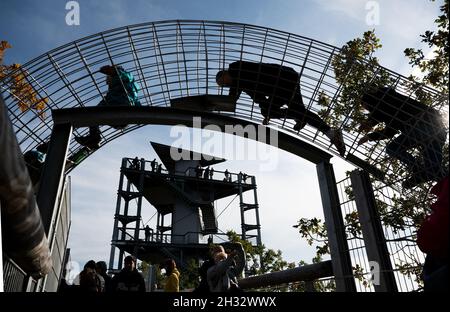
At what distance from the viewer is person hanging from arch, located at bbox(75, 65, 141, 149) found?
883cm

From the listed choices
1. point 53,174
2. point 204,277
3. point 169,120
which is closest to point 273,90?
point 169,120

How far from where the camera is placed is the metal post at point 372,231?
24.4 ft

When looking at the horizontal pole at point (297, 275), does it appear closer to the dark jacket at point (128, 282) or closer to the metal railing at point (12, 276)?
the dark jacket at point (128, 282)

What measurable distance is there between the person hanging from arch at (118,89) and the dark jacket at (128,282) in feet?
16.5

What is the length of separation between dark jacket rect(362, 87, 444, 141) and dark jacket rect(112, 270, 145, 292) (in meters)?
7.23

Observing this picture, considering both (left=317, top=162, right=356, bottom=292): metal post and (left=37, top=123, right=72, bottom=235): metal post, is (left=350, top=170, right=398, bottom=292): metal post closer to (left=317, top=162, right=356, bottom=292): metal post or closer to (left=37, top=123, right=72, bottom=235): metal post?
(left=317, top=162, right=356, bottom=292): metal post

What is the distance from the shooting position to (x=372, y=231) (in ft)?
26.6

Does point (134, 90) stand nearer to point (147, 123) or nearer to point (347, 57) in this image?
point (147, 123)

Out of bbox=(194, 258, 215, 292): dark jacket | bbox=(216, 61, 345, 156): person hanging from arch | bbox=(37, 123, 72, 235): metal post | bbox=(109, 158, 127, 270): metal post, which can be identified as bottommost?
bbox=(194, 258, 215, 292): dark jacket

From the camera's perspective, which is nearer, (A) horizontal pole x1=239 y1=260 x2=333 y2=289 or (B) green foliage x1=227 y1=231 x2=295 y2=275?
(A) horizontal pole x1=239 y1=260 x2=333 y2=289

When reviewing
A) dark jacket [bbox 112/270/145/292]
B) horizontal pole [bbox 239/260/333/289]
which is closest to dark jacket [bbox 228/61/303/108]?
horizontal pole [bbox 239/260/333/289]
